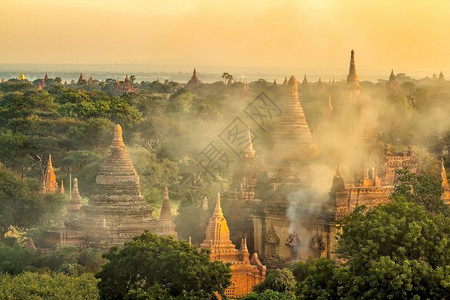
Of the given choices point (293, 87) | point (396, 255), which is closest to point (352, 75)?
point (293, 87)

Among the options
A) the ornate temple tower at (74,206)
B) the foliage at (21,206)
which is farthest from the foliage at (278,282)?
the foliage at (21,206)

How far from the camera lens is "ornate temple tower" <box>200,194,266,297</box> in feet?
122

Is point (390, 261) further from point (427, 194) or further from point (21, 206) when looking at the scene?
point (21, 206)

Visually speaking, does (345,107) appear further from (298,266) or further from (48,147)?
(298,266)

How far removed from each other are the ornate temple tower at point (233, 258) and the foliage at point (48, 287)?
176 inches

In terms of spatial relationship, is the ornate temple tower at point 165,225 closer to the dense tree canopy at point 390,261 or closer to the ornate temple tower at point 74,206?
the ornate temple tower at point 74,206

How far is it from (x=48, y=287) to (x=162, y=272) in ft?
12.8

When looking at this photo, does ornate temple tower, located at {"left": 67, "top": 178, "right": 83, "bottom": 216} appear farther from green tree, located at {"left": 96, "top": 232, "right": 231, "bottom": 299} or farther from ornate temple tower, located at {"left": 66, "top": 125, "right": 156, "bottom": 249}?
green tree, located at {"left": 96, "top": 232, "right": 231, "bottom": 299}

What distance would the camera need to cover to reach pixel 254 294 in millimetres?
32125

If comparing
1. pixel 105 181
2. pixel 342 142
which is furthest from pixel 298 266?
pixel 342 142

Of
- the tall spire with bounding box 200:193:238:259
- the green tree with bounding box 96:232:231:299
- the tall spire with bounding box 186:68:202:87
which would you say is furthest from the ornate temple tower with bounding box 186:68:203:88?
the green tree with bounding box 96:232:231:299

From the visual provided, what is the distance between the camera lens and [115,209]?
4194 centimetres

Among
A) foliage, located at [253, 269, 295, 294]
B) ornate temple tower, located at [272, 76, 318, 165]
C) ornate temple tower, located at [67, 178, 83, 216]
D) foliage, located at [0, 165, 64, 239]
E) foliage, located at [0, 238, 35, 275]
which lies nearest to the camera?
foliage, located at [253, 269, 295, 294]

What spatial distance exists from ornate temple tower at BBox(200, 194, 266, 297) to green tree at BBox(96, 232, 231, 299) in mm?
5911
